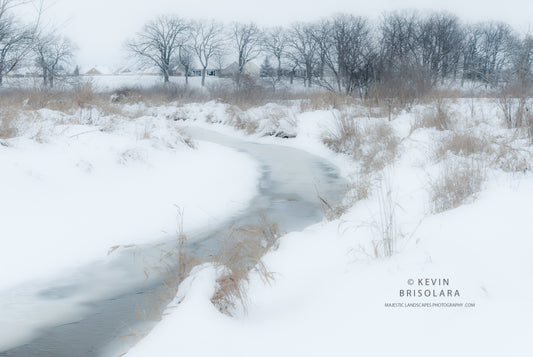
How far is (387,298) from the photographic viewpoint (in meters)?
2.39

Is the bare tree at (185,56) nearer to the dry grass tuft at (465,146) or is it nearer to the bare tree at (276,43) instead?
the bare tree at (276,43)

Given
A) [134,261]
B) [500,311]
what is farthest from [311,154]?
[500,311]

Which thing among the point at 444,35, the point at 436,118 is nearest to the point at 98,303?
the point at 436,118

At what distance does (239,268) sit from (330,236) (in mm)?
868

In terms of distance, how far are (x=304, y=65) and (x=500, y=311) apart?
2102 inches

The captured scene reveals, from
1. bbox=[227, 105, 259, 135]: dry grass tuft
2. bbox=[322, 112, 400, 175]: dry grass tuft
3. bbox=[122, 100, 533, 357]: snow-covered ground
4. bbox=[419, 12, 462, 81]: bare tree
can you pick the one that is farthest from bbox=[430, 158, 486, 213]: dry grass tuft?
bbox=[419, 12, 462, 81]: bare tree

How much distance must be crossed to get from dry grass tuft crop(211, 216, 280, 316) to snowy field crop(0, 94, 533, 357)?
0.07m

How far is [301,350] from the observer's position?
7.21 ft

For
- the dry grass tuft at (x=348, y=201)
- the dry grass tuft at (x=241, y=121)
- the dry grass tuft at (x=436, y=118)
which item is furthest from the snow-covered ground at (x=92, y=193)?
the dry grass tuft at (x=241, y=121)

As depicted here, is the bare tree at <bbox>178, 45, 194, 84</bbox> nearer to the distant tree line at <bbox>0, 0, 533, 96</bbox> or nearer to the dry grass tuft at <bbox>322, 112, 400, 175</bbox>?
the distant tree line at <bbox>0, 0, 533, 96</bbox>

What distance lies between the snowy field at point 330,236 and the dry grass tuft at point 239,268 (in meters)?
0.07

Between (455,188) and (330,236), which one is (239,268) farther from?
(455,188)

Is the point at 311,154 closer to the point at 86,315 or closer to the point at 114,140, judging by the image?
the point at 114,140

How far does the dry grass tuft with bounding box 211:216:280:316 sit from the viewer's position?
111 inches
